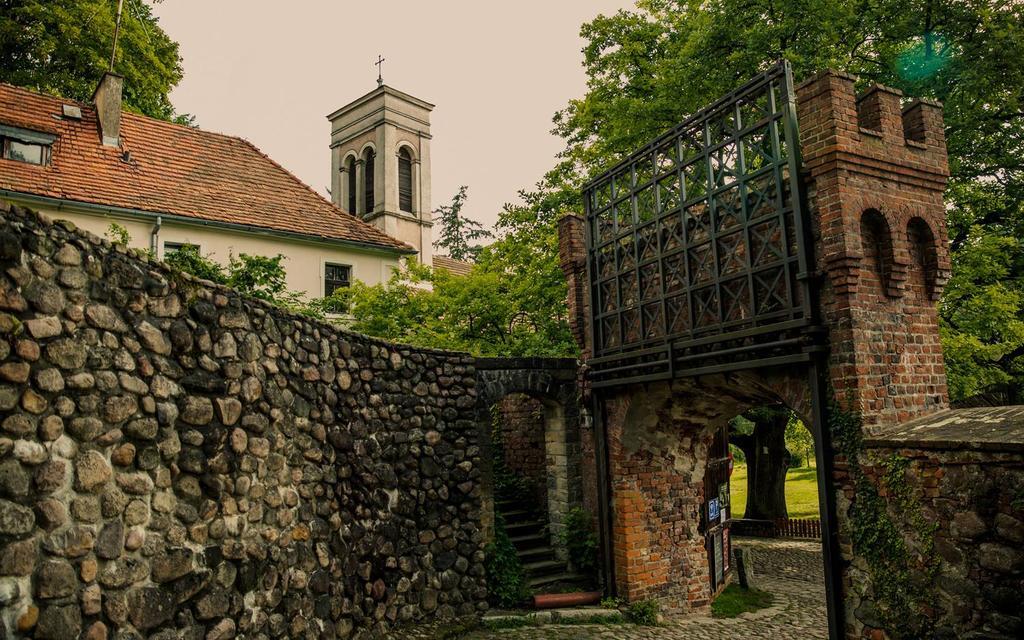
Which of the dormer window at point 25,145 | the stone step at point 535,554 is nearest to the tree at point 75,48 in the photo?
the dormer window at point 25,145

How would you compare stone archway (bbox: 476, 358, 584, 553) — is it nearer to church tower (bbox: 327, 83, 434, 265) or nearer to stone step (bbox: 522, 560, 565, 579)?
stone step (bbox: 522, 560, 565, 579)

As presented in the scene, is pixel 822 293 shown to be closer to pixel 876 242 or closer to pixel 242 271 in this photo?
pixel 876 242

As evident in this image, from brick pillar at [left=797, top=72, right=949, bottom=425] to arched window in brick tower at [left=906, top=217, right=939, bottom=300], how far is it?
1cm

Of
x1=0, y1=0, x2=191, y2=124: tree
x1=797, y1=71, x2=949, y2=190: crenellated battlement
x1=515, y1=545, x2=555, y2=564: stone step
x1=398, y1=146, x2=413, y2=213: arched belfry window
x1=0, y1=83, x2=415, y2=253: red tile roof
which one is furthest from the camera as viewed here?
x1=398, y1=146, x2=413, y2=213: arched belfry window

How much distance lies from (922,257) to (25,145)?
59.5 ft

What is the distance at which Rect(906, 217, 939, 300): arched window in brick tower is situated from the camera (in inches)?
295

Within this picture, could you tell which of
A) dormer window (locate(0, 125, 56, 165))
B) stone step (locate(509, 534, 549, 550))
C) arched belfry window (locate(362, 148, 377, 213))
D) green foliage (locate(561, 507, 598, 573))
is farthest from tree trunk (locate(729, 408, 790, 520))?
dormer window (locate(0, 125, 56, 165))

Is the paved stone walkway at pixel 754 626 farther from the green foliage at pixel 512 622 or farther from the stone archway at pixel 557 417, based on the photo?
the stone archway at pixel 557 417

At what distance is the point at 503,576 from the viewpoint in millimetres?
10070

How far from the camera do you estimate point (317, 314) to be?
1579cm

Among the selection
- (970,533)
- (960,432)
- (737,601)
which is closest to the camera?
(970,533)

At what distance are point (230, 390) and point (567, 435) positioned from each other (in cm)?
669

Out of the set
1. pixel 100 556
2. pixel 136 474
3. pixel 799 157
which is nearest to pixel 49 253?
pixel 136 474

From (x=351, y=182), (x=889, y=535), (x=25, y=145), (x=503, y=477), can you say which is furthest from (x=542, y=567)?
(x=351, y=182)
